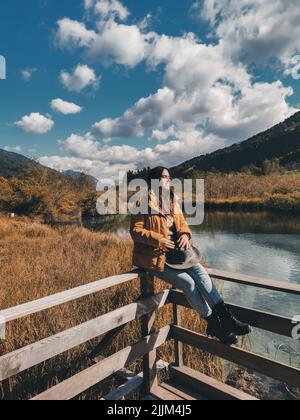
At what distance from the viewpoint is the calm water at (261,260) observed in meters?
5.01

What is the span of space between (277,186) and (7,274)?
3370 cm

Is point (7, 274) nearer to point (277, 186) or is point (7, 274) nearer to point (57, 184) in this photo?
point (57, 184)

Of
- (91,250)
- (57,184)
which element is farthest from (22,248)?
(57,184)

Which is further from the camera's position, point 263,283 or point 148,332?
point 148,332

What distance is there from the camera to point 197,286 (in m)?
2.50

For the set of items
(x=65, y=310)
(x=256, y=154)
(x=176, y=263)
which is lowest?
(x=65, y=310)

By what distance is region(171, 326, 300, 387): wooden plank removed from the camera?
2080mm

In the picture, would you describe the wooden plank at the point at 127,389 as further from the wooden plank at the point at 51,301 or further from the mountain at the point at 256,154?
the mountain at the point at 256,154

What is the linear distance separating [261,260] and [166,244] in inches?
378

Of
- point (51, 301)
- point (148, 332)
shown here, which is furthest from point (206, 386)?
point (51, 301)

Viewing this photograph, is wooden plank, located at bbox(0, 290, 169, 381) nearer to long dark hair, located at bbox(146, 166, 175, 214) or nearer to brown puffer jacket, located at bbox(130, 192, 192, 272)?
brown puffer jacket, located at bbox(130, 192, 192, 272)

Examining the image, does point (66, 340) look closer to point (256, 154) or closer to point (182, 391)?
point (182, 391)

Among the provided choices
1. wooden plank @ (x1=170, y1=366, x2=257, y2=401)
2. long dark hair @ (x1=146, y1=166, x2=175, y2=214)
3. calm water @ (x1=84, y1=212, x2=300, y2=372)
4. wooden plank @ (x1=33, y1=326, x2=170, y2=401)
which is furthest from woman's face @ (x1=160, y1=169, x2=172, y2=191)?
calm water @ (x1=84, y1=212, x2=300, y2=372)

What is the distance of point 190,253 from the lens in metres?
2.55
